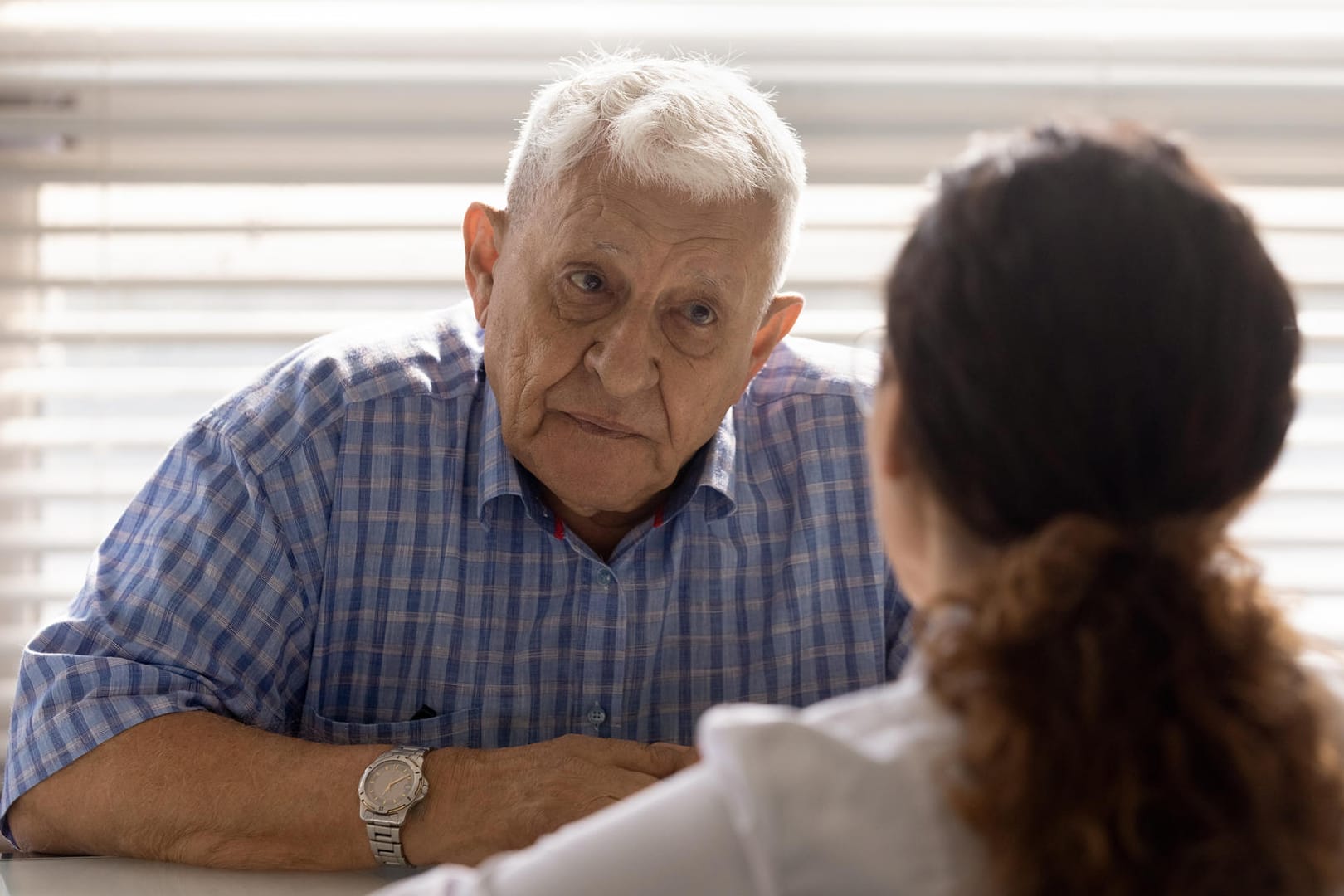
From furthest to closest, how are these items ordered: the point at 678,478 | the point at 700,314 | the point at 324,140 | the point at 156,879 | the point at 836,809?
the point at 324,140 < the point at 678,478 < the point at 700,314 < the point at 156,879 < the point at 836,809

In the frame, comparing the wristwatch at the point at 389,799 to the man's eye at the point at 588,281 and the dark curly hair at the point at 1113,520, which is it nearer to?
the man's eye at the point at 588,281

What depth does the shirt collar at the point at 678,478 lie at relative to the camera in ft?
5.19

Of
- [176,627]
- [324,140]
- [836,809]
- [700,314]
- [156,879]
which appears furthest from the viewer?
[324,140]

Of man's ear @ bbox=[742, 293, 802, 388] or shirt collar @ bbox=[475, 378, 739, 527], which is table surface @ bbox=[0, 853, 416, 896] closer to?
shirt collar @ bbox=[475, 378, 739, 527]

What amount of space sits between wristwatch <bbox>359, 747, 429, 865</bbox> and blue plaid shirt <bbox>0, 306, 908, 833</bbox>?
23cm

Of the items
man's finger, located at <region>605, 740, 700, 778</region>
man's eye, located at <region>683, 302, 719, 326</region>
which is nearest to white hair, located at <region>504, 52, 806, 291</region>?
man's eye, located at <region>683, 302, 719, 326</region>

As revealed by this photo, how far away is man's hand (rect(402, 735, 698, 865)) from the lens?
130 cm

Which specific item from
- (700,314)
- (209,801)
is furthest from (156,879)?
(700,314)

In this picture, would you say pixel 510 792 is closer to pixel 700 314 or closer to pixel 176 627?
pixel 176 627

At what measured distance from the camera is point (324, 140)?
7.27ft

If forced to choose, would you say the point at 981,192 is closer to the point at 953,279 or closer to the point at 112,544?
the point at 953,279

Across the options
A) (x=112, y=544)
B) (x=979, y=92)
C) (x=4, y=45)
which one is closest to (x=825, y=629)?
(x=112, y=544)

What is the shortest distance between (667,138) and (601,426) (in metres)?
0.35

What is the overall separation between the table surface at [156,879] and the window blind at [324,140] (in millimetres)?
1018
